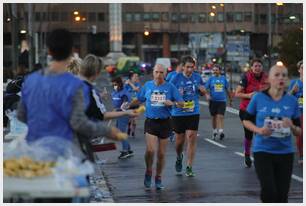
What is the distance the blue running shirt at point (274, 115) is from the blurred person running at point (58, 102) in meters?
1.98

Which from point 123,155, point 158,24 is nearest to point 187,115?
point 123,155

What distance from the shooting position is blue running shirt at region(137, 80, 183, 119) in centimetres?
1167

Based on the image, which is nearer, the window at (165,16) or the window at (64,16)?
the window at (64,16)

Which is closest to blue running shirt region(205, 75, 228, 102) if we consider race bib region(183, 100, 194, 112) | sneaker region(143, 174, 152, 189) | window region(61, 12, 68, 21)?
race bib region(183, 100, 194, 112)

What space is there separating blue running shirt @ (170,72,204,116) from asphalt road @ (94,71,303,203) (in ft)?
3.05

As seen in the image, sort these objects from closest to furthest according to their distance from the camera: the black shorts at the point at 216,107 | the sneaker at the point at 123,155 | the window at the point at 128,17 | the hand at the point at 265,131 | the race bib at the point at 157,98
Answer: the hand at the point at 265,131 < the race bib at the point at 157,98 < the sneaker at the point at 123,155 < the black shorts at the point at 216,107 < the window at the point at 128,17

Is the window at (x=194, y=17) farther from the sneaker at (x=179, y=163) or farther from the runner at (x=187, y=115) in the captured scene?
the sneaker at (x=179, y=163)

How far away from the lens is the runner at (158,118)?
457 inches

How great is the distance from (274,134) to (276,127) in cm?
8

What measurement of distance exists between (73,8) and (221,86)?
11827cm

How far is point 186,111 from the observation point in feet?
43.0

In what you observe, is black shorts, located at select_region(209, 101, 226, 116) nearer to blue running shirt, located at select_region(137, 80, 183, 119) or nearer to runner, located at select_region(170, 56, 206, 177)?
runner, located at select_region(170, 56, 206, 177)

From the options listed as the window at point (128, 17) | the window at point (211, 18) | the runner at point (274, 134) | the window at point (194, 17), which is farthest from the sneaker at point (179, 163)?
the window at point (128, 17)

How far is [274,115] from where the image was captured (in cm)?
789
